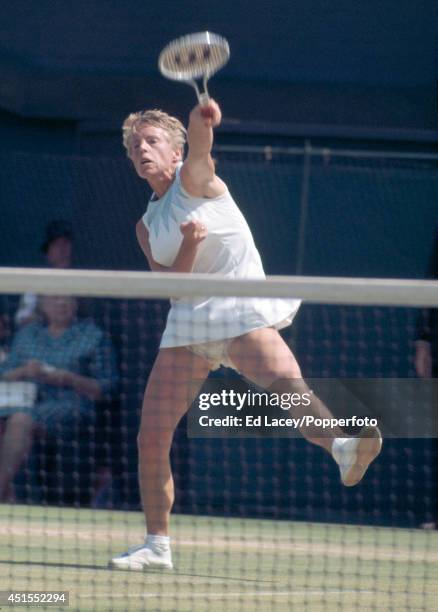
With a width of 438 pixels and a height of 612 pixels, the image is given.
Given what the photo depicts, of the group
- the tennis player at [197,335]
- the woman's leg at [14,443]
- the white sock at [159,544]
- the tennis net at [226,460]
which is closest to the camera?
the tennis player at [197,335]

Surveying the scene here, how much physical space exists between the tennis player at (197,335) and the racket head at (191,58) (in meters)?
0.34

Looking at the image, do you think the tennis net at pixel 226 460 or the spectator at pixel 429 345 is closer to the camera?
the tennis net at pixel 226 460

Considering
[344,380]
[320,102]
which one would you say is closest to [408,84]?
[320,102]

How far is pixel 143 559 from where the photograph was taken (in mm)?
5422

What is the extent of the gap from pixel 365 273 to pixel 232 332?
3.69 metres

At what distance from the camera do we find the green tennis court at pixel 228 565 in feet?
16.0

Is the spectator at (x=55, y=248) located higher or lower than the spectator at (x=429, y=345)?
higher

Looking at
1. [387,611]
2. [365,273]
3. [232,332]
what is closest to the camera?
[387,611]

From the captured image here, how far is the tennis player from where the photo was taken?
5.33 metres

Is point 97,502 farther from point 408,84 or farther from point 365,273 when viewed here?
point 408,84

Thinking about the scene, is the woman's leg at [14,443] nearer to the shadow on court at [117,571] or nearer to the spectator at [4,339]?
the spectator at [4,339]

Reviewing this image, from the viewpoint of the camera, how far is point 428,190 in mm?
8992

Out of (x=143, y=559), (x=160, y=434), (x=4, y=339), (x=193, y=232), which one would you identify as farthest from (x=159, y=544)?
(x=4, y=339)

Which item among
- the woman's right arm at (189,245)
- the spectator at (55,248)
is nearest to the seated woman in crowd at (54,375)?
the spectator at (55,248)
